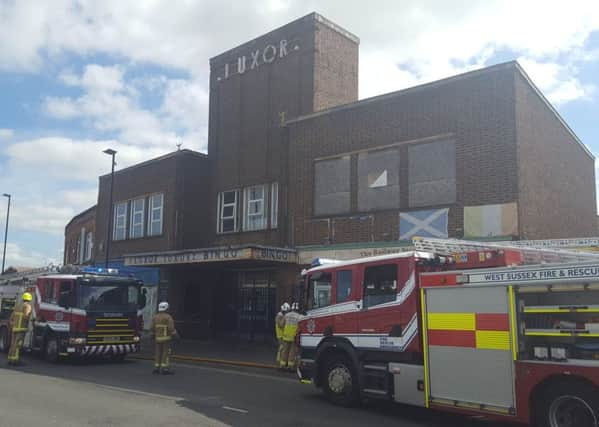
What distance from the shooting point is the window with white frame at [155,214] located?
25891 mm

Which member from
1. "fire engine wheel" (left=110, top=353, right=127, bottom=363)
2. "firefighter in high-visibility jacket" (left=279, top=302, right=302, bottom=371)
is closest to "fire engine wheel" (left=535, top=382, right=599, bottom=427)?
"firefighter in high-visibility jacket" (left=279, top=302, right=302, bottom=371)

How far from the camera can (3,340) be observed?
18.7 m

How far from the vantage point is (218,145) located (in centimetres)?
2447

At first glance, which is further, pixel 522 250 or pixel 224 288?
pixel 224 288

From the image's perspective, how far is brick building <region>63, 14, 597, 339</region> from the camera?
50.9 feet

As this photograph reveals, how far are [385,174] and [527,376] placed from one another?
423 inches

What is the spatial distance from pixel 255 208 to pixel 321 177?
4.09m

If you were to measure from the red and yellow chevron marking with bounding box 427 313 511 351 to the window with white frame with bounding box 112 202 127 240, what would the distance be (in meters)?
22.3

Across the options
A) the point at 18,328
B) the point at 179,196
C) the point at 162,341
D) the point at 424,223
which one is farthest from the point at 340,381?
the point at 179,196

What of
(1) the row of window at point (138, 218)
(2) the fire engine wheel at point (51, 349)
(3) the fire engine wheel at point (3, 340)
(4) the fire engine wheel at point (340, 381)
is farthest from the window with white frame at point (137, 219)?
(4) the fire engine wheel at point (340, 381)

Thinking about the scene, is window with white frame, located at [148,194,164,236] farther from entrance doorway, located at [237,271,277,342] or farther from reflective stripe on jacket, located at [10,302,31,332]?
reflective stripe on jacket, located at [10,302,31,332]

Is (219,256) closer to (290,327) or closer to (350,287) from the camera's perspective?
(290,327)

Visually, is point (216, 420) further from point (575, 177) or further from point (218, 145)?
point (218, 145)

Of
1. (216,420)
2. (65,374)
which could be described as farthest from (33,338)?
(216,420)
